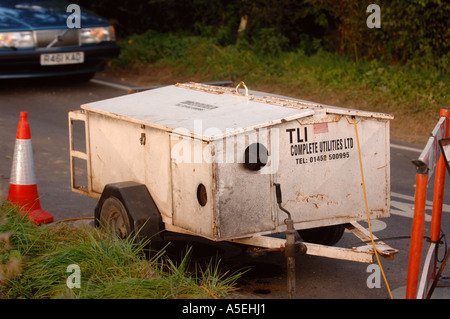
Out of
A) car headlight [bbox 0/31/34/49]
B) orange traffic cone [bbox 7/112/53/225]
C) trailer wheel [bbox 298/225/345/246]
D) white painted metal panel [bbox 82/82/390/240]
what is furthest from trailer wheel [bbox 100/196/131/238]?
car headlight [bbox 0/31/34/49]

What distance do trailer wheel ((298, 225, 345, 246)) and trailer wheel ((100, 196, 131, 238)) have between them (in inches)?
60.1

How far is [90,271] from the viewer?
478 centimetres

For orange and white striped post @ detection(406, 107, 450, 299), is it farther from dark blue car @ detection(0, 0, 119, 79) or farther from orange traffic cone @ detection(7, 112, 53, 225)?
dark blue car @ detection(0, 0, 119, 79)

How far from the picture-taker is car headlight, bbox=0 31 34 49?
10969 mm

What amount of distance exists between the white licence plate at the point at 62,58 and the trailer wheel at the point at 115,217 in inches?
245

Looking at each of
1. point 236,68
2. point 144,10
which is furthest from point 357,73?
point 144,10

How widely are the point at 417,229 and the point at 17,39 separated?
8.69 metres

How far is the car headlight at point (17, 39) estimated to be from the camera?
11.0m

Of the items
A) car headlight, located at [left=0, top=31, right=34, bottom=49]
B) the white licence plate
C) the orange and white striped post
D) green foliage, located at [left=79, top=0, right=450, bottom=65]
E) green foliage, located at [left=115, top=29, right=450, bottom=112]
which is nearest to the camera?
the orange and white striped post

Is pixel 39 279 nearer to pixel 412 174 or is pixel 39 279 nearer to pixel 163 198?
pixel 163 198

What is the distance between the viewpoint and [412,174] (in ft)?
26.9

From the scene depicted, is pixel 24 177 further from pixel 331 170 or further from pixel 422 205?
pixel 422 205

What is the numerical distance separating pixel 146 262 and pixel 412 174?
14.2ft

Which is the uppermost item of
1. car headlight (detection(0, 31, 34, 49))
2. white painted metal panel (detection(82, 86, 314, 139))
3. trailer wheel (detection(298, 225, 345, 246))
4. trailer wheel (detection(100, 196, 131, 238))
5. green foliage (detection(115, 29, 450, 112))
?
car headlight (detection(0, 31, 34, 49))
